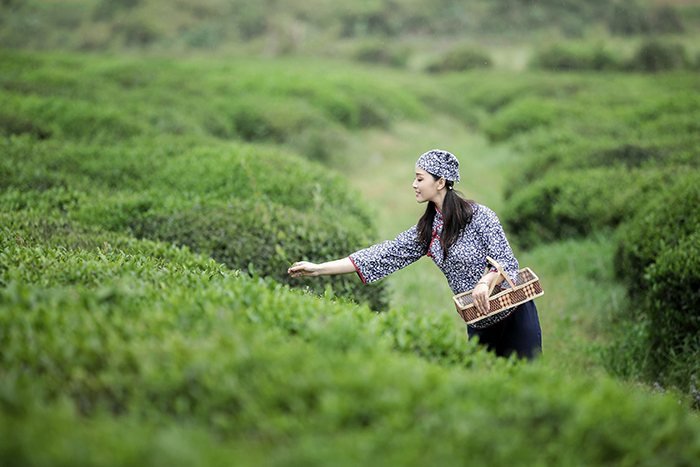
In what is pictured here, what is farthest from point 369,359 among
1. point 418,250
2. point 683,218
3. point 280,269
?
point 683,218

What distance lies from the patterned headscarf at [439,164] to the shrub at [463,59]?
44876 mm

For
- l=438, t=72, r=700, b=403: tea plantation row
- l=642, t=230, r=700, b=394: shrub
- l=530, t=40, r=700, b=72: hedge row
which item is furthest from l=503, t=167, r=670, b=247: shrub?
l=530, t=40, r=700, b=72: hedge row

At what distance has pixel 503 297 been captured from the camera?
3.20 metres

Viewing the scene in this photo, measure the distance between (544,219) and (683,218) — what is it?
13.6 feet

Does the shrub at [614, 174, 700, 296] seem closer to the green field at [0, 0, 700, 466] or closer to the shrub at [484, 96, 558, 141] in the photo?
the green field at [0, 0, 700, 466]

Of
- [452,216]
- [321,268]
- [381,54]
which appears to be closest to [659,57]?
[381,54]

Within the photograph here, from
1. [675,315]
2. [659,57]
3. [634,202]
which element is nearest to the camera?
[675,315]

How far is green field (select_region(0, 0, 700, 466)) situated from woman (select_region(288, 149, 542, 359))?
0.31 meters

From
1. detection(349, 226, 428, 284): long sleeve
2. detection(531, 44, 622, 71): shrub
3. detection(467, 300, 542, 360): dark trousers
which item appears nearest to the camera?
detection(467, 300, 542, 360): dark trousers

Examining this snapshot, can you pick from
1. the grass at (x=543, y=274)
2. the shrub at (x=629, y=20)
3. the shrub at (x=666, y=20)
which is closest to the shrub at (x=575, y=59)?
the shrub at (x=629, y=20)

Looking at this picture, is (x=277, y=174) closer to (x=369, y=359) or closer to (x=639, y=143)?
(x=369, y=359)

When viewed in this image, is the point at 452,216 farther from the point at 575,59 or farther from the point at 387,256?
the point at 575,59

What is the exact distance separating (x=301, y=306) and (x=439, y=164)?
1306mm

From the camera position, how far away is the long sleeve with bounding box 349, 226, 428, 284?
137 inches
